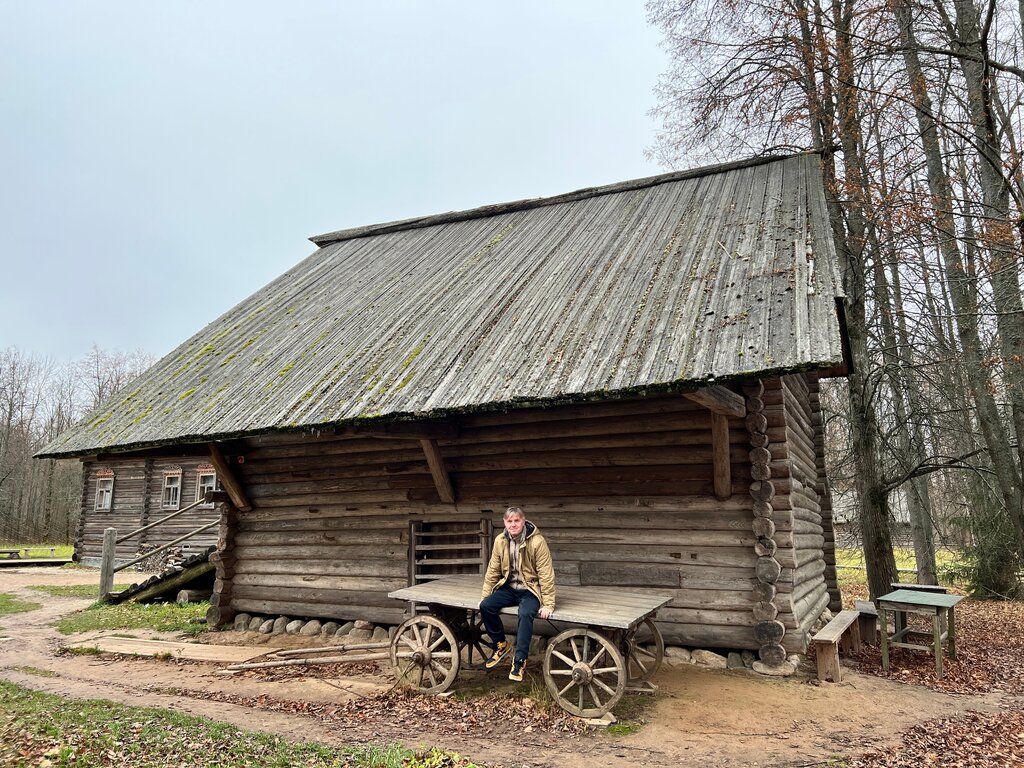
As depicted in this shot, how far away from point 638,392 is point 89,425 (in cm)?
984

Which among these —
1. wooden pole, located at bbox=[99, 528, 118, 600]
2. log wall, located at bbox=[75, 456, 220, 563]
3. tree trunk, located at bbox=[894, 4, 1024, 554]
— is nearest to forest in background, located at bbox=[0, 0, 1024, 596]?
tree trunk, located at bbox=[894, 4, 1024, 554]

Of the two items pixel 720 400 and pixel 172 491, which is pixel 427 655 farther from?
pixel 172 491

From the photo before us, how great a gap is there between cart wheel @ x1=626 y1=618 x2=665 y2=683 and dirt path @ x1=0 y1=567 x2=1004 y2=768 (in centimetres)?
17

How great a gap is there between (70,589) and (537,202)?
581 inches

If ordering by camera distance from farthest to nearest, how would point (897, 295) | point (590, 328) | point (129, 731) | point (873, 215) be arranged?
point (897, 295), point (873, 215), point (590, 328), point (129, 731)

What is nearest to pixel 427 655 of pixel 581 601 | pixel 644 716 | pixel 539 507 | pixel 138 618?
pixel 581 601

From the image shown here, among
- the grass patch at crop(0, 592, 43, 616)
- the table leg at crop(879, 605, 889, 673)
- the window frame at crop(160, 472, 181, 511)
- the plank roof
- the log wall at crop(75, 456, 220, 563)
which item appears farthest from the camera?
the window frame at crop(160, 472, 181, 511)

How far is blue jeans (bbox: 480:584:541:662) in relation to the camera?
6.32 m

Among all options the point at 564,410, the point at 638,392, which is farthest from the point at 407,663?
the point at 638,392

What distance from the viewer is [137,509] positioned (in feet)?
80.3

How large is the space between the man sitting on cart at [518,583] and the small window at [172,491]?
2075 cm

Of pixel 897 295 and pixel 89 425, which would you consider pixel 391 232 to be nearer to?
pixel 89 425

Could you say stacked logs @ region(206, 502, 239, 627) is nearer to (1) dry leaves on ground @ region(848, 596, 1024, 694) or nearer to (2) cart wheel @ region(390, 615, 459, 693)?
(2) cart wheel @ region(390, 615, 459, 693)

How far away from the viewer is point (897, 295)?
42.3ft
